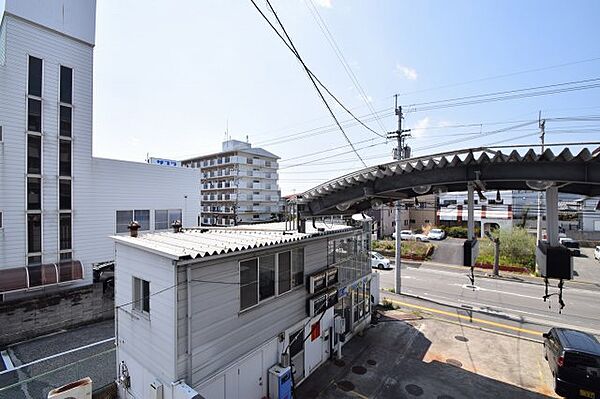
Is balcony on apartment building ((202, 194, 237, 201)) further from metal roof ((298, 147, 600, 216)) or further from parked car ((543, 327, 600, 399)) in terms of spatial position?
parked car ((543, 327, 600, 399))

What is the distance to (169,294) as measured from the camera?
648 centimetres

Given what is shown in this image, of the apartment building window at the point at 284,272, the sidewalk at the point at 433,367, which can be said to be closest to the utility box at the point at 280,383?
the sidewalk at the point at 433,367

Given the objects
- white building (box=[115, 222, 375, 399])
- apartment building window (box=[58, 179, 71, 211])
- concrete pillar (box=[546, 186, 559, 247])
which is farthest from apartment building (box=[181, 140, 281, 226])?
concrete pillar (box=[546, 186, 559, 247])

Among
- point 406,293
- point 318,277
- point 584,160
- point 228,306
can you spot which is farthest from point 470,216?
point 406,293

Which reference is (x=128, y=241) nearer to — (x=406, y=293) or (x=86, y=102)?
(x=86, y=102)

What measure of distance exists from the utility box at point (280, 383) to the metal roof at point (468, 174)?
506 centimetres

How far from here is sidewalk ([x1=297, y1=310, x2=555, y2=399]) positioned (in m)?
9.52

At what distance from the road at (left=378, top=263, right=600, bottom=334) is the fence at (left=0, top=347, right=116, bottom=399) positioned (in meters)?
15.7

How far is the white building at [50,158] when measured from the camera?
1262 cm

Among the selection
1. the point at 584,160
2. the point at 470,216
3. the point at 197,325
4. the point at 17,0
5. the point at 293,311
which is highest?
the point at 17,0

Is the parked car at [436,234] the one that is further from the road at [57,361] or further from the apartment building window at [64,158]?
the apartment building window at [64,158]

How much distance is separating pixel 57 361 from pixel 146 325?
22.3ft

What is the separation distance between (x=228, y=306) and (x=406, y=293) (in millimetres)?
15763

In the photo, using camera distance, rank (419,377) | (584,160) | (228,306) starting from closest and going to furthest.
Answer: (584,160) < (228,306) < (419,377)
